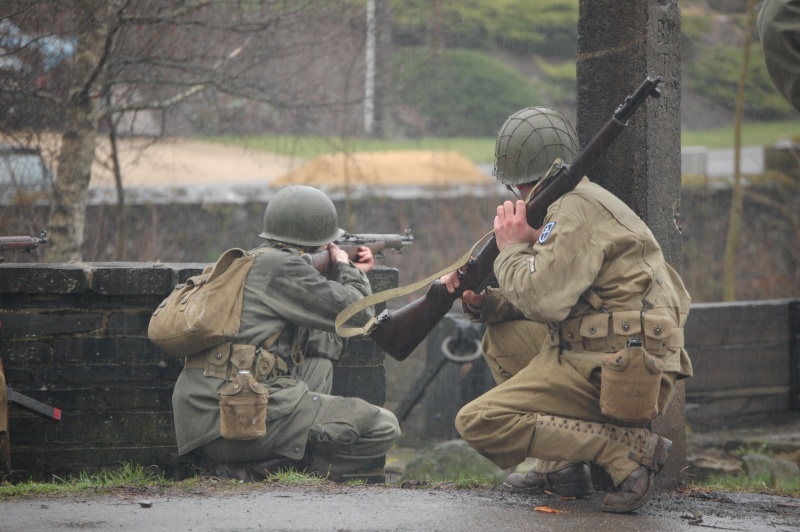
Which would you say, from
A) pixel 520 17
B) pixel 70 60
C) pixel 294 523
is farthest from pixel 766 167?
pixel 294 523

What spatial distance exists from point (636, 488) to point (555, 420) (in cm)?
46

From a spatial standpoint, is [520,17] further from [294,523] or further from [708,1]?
[294,523]

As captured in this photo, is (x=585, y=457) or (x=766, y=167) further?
(x=766, y=167)

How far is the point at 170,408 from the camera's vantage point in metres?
6.60

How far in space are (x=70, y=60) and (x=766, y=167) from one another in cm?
1227

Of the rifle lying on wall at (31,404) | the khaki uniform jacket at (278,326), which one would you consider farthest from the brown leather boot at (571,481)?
the rifle lying on wall at (31,404)

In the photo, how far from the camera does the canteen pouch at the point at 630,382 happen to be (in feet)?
14.9

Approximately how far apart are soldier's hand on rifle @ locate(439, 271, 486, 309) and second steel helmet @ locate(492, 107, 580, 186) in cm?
55

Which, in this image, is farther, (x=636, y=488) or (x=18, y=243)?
(x=18, y=243)

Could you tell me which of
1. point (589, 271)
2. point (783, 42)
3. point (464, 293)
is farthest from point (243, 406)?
point (783, 42)

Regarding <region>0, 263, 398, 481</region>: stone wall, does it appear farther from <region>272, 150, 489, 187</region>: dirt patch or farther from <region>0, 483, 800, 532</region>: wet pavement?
<region>272, 150, 489, 187</region>: dirt patch

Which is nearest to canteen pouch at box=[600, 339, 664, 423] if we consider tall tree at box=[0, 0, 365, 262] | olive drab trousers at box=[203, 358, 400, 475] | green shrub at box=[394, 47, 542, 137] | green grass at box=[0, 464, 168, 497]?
olive drab trousers at box=[203, 358, 400, 475]

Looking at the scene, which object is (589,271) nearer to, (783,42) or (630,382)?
(630,382)

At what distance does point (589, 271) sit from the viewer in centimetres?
457
